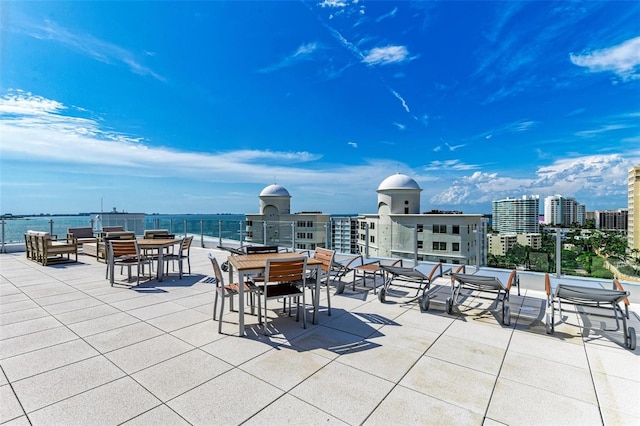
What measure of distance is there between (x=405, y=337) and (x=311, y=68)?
→ 43.4 ft

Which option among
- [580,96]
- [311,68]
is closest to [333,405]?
[311,68]

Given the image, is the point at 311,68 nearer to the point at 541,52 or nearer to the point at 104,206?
the point at 541,52

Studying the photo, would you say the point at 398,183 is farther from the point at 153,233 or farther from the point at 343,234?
the point at 153,233

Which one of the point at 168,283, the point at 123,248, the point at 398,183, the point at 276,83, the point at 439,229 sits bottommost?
the point at 168,283

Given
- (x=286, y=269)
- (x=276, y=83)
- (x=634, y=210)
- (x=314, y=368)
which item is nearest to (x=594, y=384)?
(x=314, y=368)

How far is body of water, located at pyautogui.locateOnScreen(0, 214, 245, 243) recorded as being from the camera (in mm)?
10216

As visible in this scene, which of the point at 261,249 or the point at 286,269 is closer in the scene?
the point at 286,269

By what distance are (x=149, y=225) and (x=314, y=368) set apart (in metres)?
13.3

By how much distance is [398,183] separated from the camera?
28797mm

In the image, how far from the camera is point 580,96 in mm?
16016

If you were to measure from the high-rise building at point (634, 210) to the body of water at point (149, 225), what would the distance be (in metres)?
10.3

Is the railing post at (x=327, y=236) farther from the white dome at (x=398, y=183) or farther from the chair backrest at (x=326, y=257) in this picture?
the white dome at (x=398, y=183)

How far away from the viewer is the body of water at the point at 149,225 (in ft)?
33.5

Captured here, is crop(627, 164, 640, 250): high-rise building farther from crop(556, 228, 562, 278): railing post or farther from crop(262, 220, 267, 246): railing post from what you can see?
crop(262, 220, 267, 246): railing post
